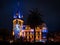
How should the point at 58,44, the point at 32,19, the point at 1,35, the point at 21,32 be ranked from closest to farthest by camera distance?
the point at 58,44, the point at 32,19, the point at 1,35, the point at 21,32

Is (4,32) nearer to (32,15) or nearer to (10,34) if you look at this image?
(10,34)

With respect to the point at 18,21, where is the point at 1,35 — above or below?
below

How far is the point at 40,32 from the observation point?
81062 millimetres

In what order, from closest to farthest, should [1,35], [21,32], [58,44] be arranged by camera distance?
1. [58,44]
2. [1,35]
3. [21,32]

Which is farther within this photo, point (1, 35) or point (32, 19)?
point (1, 35)

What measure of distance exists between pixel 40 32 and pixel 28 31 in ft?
15.1

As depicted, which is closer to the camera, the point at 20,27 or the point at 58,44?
the point at 58,44

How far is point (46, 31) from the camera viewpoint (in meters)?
81.2

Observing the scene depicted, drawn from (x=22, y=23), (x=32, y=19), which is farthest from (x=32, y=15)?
(x=22, y=23)

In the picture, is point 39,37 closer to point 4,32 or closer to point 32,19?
point 4,32

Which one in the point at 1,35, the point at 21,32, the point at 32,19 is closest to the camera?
the point at 32,19

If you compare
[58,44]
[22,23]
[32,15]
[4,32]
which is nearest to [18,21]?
[22,23]

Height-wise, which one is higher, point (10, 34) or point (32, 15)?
point (32, 15)

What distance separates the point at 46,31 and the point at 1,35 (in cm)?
1833
